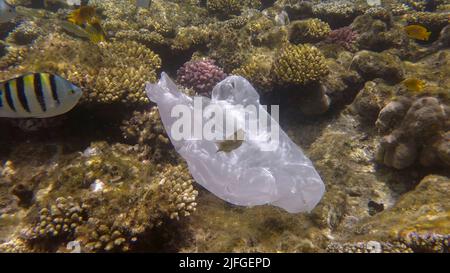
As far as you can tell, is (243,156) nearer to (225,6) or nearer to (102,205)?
(102,205)

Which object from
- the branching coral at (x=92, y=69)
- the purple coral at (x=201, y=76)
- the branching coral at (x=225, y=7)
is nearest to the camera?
the branching coral at (x=92, y=69)

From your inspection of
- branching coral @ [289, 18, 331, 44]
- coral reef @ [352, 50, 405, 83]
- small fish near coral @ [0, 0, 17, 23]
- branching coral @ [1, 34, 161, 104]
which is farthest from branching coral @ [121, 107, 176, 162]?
branching coral @ [289, 18, 331, 44]

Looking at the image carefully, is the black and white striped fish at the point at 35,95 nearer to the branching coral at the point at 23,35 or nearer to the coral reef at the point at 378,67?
the coral reef at the point at 378,67

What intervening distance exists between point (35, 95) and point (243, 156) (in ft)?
8.16

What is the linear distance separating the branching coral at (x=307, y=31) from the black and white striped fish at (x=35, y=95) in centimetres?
591

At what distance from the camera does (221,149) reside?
346 cm

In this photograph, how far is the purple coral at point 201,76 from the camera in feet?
20.3

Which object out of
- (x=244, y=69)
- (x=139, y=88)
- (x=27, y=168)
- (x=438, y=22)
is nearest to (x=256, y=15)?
(x=244, y=69)

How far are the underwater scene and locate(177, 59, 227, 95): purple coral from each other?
0.03 m

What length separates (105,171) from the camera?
3.65 metres

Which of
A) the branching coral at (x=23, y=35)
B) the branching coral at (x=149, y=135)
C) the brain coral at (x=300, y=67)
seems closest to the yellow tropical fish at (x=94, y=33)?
the branching coral at (x=149, y=135)
